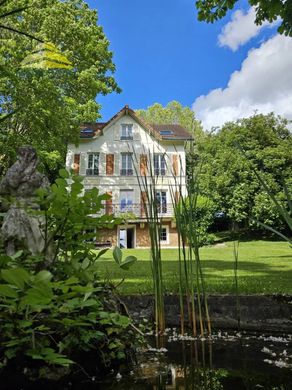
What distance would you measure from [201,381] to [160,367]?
0.87 ft

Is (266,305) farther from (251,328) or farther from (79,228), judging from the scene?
(79,228)

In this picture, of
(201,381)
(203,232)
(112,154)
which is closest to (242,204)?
(203,232)

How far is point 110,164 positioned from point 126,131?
2.16 meters

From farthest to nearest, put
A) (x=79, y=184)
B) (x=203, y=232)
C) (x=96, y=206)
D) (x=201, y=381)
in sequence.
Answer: (x=203, y=232), (x=201, y=381), (x=96, y=206), (x=79, y=184)

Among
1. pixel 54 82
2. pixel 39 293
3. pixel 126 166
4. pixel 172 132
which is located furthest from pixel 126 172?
pixel 39 293

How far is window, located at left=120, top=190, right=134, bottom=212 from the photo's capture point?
21656 millimetres

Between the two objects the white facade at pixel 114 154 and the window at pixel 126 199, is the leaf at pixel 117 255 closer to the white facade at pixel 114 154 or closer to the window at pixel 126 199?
the window at pixel 126 199

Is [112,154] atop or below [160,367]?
atop

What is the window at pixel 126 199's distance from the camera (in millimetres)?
21656

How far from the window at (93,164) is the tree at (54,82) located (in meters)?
6.83

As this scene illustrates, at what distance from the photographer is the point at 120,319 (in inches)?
53.7

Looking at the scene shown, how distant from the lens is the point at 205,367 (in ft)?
6.14

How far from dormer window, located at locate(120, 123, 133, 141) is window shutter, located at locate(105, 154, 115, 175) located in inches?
48.8

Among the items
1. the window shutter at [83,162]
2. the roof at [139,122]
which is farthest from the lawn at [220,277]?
the roof at [139,122]
